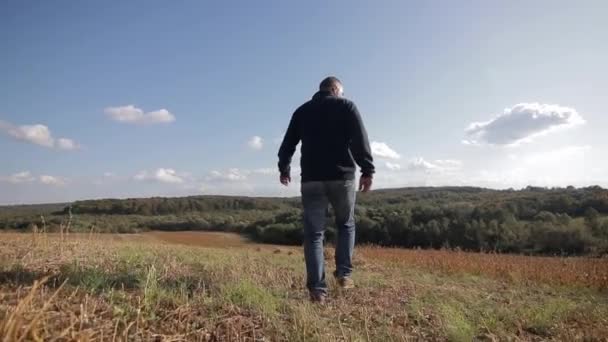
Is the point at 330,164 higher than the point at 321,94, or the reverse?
the point at 321,94

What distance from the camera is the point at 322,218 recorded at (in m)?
4.06

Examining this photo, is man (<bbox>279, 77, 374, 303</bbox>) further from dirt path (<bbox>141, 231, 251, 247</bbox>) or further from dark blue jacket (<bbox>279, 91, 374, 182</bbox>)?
dirt path (<bbox>141, 231, 251, 247</bbox>)

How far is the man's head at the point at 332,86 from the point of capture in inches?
165

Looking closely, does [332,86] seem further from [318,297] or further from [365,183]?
[318,297]

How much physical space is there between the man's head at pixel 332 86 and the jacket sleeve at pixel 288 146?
37cm

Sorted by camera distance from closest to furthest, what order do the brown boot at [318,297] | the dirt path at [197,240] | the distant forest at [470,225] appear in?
the brown boot at [318,297], the dirt path at [197,240], the distant forest at [470,225]

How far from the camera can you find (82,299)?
2.75 meters

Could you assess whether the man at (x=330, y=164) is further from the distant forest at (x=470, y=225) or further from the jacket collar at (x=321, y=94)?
the distant forest at (x=470, y=225)

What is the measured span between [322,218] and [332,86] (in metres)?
1.27

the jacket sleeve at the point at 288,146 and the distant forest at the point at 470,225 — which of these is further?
the distant forest at the point at 470,225

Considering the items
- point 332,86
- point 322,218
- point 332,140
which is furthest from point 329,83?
point 322,218

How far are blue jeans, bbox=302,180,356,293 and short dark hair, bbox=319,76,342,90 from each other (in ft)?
3.10

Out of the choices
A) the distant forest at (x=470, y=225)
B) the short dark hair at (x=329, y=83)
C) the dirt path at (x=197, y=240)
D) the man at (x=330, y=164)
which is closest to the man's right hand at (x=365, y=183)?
the man at (x=330, y=164)

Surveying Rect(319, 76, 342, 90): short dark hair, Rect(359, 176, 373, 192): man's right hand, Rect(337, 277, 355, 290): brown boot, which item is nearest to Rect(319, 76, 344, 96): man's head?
Rect(319, 76, 342, 90): short dark hair
